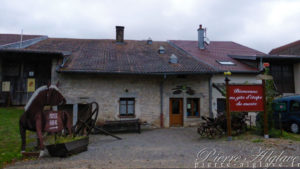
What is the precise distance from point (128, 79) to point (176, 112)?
3.47m

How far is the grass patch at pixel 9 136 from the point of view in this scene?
6.16 m

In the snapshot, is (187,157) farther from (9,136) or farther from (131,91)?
(131,91)

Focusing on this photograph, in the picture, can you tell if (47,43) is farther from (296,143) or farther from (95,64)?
(296,143)

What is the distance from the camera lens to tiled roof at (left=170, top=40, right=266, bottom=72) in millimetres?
14263

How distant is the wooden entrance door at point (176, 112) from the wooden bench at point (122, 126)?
2457mm

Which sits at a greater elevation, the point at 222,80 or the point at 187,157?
the point at 222,80

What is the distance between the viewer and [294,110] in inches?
386

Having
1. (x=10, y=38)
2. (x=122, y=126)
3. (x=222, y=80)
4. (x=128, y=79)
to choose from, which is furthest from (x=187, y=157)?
(x=10, y=38)

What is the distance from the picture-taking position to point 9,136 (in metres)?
8.54

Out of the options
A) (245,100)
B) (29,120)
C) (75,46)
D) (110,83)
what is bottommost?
(29,120)

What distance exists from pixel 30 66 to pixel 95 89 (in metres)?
4.80

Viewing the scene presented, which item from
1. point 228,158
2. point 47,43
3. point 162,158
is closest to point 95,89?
point 47,43

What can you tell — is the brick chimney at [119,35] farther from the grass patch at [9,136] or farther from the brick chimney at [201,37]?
the grass patch at [9,136]

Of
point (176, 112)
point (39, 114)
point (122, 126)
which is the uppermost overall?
point (39, 114)
